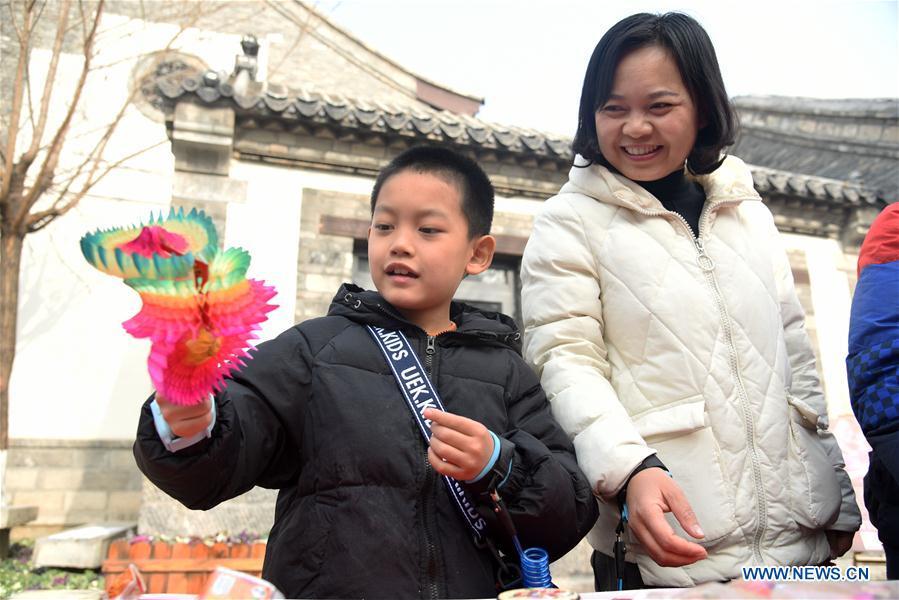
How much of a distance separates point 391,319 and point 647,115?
2.77ft

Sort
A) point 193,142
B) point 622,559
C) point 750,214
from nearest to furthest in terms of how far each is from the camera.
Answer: point 622,559 < point 750,214 < point 193,142

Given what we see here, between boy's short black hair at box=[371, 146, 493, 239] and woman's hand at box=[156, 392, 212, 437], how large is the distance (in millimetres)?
830

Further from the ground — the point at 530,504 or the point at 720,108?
the point at 720,108

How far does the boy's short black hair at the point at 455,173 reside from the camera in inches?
67.3

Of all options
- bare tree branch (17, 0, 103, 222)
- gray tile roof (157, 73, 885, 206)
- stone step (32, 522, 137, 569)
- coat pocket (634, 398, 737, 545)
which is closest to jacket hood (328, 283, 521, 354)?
coat pocket (634, 398, 737, 545)

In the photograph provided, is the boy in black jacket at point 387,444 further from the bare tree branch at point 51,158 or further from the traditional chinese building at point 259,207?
the bare tree branch at point 51,158

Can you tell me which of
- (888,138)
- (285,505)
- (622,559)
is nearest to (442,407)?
(285,505)

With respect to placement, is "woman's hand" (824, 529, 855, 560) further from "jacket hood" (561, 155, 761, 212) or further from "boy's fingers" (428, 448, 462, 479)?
"boy's fingers" (428, 448, 462, 479)

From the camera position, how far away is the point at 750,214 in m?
1.86

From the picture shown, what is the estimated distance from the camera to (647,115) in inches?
64.5

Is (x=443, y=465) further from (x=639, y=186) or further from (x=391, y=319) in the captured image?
(x=639, y=186)

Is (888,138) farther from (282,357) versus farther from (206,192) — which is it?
(282,357)

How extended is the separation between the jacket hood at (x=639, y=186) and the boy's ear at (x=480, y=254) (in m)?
0.27

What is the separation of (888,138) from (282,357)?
1111 centimetres
